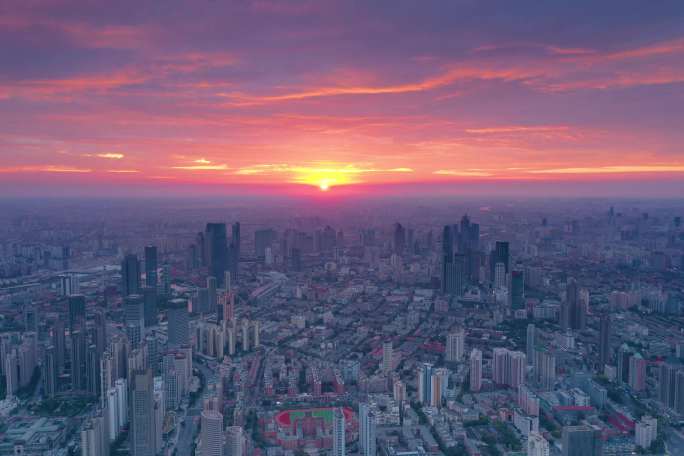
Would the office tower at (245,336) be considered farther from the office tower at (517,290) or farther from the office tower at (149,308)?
the office tower at (517,290)

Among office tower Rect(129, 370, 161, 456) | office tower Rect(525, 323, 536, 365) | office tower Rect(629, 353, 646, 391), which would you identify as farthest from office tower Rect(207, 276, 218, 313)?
office tower Rect(629, 353, 646, 391)

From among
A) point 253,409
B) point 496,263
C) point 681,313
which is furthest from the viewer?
point 496,263

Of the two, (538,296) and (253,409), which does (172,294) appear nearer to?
(253,409)

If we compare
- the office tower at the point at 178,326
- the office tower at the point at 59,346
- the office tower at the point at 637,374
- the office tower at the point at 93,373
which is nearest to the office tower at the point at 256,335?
the office tower at the point at 178,326

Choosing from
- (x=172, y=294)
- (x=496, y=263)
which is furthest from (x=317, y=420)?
(x=496, y=263)

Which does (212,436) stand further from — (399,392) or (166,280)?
(166,280)

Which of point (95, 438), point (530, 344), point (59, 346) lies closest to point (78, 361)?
point (59, 346)

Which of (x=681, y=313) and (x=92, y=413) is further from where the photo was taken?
(x=681, y=313)
